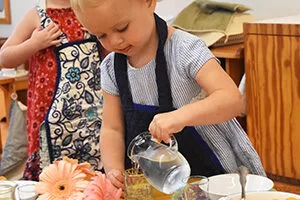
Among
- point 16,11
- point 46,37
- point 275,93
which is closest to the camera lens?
point 46,37

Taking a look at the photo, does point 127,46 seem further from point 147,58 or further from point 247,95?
point 247,95

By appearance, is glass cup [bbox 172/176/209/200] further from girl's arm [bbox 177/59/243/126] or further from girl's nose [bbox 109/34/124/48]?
girl's nose [bbox 109/34/124/48]

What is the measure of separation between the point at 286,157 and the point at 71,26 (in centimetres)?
103

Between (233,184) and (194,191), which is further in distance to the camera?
(233,184)

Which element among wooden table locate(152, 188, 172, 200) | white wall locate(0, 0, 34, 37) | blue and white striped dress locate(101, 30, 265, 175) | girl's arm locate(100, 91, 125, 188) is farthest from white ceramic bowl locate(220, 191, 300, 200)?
white wall locate(0, 0, 34, 37)

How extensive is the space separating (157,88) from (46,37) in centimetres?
62

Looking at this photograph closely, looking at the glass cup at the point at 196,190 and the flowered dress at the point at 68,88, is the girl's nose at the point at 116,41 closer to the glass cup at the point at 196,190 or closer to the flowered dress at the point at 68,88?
the glass cup at the point at 196,190

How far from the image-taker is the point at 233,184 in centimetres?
108

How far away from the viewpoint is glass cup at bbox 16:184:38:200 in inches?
42.4

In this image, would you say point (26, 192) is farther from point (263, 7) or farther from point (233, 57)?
point (263, 7)

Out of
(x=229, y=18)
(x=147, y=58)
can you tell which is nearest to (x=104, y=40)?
(x=147, y=58)

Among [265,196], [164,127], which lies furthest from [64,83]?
[265,196]

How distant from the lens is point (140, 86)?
1261mm

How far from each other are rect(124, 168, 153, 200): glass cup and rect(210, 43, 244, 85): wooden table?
1.28m
